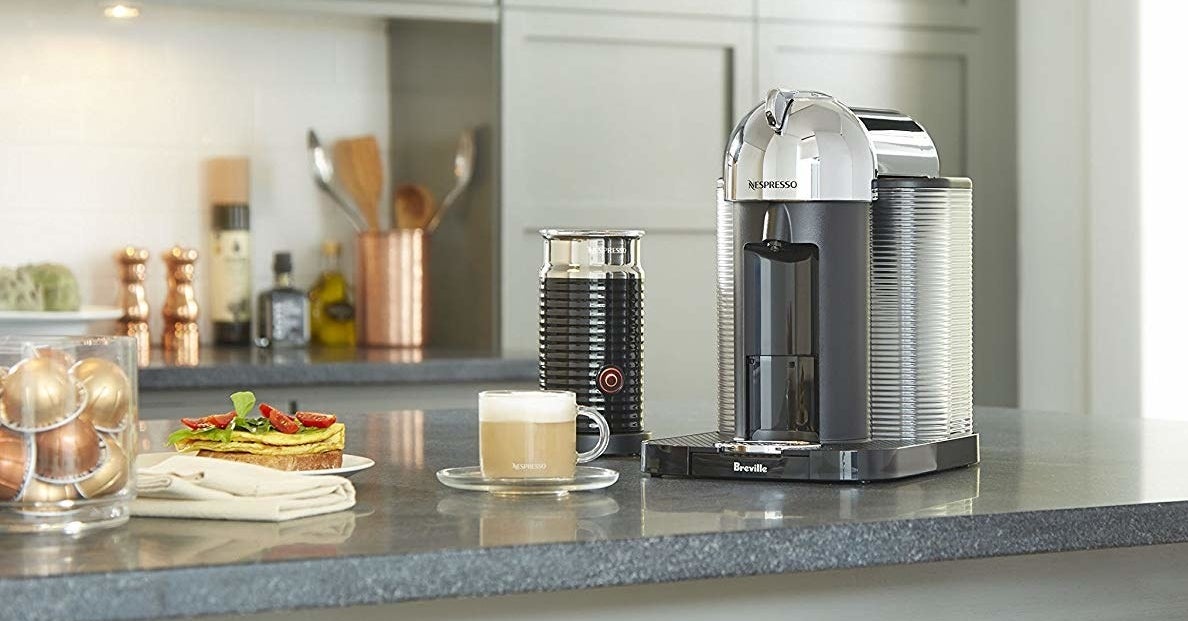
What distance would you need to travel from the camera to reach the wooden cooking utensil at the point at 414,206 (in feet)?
11.3

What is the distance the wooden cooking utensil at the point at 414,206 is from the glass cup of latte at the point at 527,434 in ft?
7.39

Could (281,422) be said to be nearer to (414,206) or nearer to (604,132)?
(604,132)

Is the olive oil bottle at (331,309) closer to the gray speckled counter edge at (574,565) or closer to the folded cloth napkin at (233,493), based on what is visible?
the folded cloth napkin at (233,493)

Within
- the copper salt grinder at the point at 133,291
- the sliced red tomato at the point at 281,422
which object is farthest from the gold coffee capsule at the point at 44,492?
the copper salt grinder at the point at 133,291

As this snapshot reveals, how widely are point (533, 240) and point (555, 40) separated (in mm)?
415

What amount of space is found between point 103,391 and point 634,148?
92.8 inches

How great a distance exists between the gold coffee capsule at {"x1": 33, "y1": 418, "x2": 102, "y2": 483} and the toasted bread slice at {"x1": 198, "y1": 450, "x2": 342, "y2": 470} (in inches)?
8.9

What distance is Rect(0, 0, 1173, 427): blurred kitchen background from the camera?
322 centimetres

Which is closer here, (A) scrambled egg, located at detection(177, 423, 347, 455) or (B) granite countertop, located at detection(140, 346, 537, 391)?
(A) scrambled egg, located at detection(177, 423, 347, 455)

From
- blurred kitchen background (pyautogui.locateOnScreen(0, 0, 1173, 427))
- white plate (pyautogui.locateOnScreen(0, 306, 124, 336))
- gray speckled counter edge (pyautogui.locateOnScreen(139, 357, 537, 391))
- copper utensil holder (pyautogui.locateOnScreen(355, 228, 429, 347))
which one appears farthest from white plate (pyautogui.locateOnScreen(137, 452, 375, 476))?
copper utensil holder (pyautogui.locateOnScreen(355, 228, 429, 347))

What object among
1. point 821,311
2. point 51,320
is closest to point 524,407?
point 821,311

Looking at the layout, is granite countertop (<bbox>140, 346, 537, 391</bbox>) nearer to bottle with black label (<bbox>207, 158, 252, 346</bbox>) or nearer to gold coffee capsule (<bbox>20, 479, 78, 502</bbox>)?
bottle with black label (<bbox>207, 158, 252, 346</bbox>)

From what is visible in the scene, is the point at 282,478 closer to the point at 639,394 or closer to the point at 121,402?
the point at 121,402

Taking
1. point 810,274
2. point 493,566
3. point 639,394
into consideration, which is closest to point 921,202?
point 810,274
